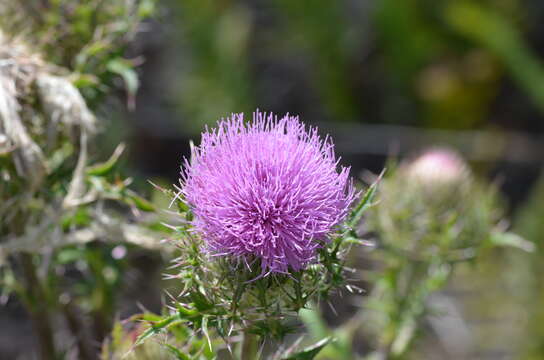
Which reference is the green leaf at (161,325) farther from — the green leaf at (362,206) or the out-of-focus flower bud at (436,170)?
the out-of-focus flower bud at (436,170)

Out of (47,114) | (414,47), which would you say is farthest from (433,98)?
(47,114)

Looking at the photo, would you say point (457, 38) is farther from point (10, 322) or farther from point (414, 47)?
point (10, 322)

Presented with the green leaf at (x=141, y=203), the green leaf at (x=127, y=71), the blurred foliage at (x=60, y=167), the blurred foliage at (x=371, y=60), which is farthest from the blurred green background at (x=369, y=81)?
the green leaf at (x=141, y=203)

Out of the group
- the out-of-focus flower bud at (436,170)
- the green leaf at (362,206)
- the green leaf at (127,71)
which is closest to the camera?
the green leaf at (362,206)

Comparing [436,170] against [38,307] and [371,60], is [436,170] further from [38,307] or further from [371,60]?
[371,60]

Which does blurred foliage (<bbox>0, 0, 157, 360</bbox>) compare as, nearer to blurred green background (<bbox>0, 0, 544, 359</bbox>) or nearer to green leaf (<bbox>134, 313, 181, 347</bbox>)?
green leaf (<bbox>134, 313, 181, 347</bbox>)
